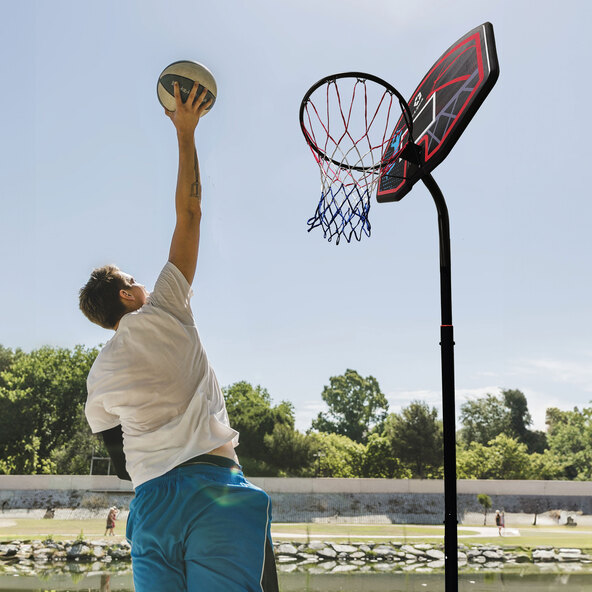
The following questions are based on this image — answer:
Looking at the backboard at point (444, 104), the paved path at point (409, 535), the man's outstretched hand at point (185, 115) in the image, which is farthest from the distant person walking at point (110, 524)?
the man's outstretched hand at point (185, 115)

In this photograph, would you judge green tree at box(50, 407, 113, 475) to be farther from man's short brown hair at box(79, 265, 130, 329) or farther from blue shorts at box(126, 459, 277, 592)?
blue shorts at box(126, 459, 277, 592)

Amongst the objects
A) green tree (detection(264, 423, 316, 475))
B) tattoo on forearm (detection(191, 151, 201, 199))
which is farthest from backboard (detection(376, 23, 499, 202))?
green tree (detection(264, 423, 316, 475))

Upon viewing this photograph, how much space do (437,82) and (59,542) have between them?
1646 centimetres

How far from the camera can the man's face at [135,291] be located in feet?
6.22

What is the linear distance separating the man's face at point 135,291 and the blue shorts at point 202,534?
1.92 feet

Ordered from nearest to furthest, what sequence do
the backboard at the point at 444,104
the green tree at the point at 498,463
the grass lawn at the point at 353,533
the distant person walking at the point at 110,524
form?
the backboard at the point at 444,104 → the grass lawn at the point at 353,533 → the distant person walking at the point at 110,524 → the green tree at the point at 498,463

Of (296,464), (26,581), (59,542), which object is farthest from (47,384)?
(26,581)

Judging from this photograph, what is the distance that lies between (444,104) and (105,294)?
2.23 metres

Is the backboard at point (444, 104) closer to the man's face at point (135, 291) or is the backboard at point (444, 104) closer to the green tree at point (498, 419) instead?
the man's face at point (135, 291)

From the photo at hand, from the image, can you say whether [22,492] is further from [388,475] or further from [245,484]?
[245,484]

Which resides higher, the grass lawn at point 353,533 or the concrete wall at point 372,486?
the concrete wall at point 372,486

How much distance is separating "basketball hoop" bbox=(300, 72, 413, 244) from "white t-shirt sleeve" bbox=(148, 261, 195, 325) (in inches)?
72.8

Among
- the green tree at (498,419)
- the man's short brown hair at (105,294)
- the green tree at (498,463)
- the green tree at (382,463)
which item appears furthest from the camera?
the green tree at (498,419)

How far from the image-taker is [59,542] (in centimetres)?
1600
